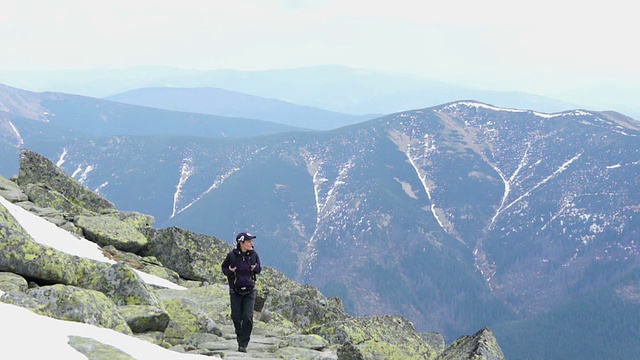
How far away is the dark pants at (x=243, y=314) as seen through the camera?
19.3 metres

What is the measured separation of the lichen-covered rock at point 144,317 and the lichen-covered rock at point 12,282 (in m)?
3.23

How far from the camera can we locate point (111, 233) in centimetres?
3394

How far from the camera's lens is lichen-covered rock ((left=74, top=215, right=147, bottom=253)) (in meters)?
33.2

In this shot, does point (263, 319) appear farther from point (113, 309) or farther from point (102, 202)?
point (102, 202)

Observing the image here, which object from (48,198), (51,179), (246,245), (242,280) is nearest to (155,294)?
(242,280)

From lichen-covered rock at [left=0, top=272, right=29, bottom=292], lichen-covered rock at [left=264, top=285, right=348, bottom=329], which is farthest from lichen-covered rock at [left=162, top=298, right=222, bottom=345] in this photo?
lichen-covered rock at [left=264, top=285, right=348, bottom=329]

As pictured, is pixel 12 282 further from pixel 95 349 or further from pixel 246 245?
pixel 246 245

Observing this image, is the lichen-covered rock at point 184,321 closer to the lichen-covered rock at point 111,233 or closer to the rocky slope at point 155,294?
the rocky slope at point 155,294

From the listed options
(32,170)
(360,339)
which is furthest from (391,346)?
(32,170)

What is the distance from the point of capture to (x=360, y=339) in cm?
2566

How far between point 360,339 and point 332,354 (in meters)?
4.02

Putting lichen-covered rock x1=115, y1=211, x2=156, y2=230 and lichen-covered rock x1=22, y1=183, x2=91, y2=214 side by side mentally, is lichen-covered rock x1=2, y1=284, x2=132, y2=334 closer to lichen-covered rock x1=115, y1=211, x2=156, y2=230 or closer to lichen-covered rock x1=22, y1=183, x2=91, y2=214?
lichen-covered rock x1=115, y1=211, x2=156, y2=230

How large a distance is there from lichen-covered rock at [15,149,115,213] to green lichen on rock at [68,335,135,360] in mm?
30162

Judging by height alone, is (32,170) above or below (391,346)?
above
